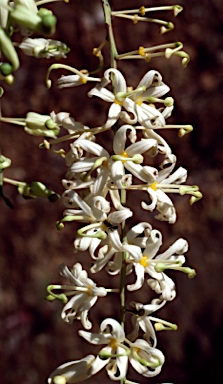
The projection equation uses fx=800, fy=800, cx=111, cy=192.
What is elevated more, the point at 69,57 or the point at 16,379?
the point at 69,57

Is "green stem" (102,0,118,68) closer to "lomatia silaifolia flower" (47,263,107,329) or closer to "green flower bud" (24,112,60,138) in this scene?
"green flower bud" (24,112,60,138)

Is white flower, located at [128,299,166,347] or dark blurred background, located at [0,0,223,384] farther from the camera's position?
dark blurred background, located at [0,0,223,384]

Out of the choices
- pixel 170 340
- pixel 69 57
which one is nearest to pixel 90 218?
pixel 170 340

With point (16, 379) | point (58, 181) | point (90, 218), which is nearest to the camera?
point (90, 218)

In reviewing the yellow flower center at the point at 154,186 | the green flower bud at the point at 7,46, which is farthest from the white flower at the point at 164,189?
the green flower bud at the point at 7,46

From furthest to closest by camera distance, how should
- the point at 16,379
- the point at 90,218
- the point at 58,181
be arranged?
the point at 58,181
the point at 16,379
the point at 90,218

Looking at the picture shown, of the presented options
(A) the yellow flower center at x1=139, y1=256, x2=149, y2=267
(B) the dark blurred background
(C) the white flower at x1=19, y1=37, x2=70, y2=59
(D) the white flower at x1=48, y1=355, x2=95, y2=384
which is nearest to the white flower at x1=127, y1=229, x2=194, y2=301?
(A) the yellow flower center at x1=139, y1=256, x2=149, y2=267

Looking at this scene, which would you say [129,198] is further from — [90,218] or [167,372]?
[90,218]
